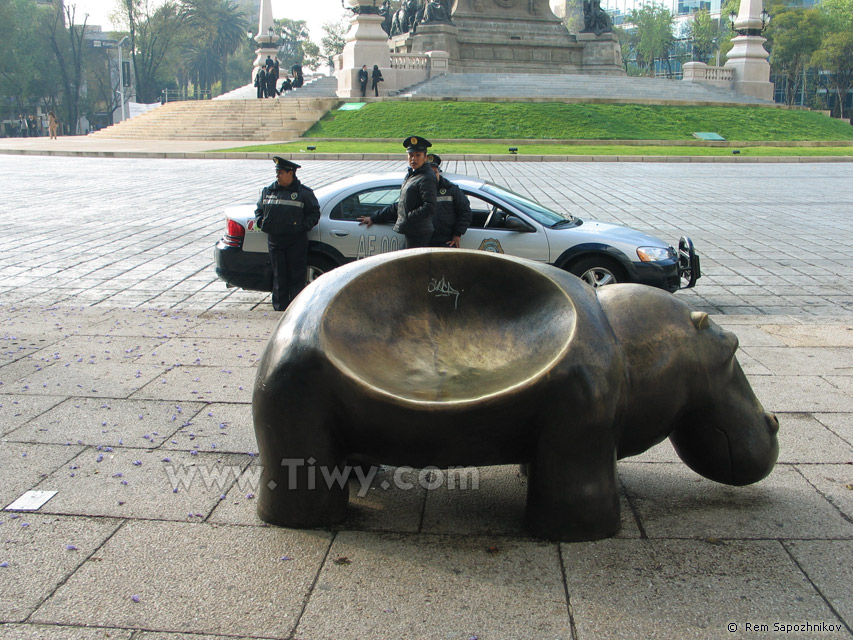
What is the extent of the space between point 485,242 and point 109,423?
4.11m

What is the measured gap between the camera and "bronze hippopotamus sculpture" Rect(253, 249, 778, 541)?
3.30 metres

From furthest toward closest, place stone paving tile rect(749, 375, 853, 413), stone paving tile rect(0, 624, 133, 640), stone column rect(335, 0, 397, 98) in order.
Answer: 1. stone column rect(335, 0, 397, 98)
2. stone paving tile rect(749, 375, 853, 413)
3. stone paving tile rect(0, 624, 133, 640)

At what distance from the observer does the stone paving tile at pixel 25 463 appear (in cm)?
398

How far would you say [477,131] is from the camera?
34.0m

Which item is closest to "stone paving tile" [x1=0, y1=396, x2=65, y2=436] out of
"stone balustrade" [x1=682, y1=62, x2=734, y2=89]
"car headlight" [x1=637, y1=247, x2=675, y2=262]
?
"car headlight" [x1=637, y1=247, x2=675, y2=262]

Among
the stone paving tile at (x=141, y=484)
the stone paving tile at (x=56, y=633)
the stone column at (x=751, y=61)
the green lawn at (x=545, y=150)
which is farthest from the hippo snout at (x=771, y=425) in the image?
the stone column at (x=751, y=61)

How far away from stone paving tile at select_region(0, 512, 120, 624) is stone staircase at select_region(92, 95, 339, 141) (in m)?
33.9

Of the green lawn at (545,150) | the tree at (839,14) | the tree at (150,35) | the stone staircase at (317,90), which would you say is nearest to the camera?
the green lawn at (545,150)

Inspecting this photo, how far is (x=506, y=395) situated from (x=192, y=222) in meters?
11.0

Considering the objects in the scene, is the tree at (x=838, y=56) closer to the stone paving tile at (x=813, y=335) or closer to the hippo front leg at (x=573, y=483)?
the stone paving tile at (x=813, y=335)

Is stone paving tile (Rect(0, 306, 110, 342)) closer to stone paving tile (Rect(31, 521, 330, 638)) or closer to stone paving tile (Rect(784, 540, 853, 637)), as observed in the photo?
stone paving tile (Rect(31, 521, 330, 638))

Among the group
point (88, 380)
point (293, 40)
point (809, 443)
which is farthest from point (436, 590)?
point (293, 40)

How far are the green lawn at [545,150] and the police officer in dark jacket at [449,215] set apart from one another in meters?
19.4
